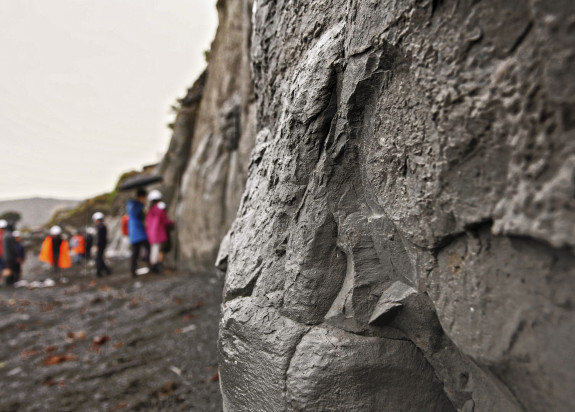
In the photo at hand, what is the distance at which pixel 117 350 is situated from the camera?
15.6 feet

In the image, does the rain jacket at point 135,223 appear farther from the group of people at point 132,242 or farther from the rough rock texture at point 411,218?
the rough rock texture at point 411,218

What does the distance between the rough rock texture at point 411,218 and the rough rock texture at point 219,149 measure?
4.82 metres

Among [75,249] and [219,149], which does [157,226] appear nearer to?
[219,149]

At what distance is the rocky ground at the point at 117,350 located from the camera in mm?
3613

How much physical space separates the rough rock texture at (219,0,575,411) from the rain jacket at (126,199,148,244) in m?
7.27

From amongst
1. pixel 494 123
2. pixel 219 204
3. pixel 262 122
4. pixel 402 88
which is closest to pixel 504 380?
pixel 494 123

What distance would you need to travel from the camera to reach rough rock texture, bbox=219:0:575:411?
42.0 inches

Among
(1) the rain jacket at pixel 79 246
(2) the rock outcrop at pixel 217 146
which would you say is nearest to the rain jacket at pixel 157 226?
(2) the rock outcrop at pixel 217 146

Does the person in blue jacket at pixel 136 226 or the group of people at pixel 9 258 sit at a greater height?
the person in blue jacket at pixel 136 226

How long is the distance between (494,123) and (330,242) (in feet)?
3.28

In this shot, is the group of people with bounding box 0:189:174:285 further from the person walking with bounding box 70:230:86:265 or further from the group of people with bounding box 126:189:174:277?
the person walking with bounding box 70:230:86:265

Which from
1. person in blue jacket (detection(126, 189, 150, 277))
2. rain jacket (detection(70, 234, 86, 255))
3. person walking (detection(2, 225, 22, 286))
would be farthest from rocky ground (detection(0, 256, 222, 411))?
rain jacket (detection(70, 234, 86, 255))

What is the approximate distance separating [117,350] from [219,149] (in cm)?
511

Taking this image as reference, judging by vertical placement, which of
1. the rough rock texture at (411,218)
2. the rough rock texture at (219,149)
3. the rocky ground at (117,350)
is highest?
the rough rock texture at (219,149)
